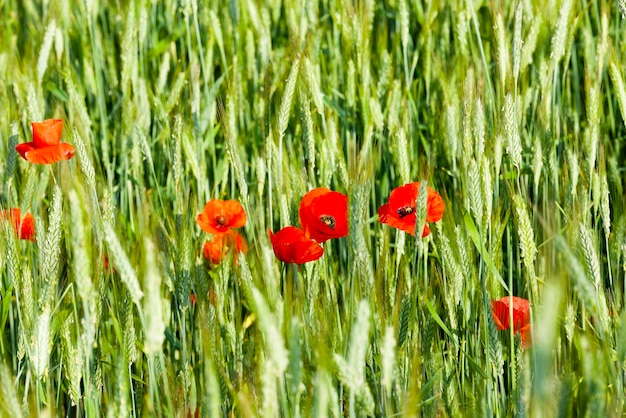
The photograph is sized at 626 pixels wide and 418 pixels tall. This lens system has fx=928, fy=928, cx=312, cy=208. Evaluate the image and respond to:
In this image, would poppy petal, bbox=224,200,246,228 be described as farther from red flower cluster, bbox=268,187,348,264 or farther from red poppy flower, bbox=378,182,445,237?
red poppy flower, bbox=378,182,445,237

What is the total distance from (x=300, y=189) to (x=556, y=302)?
0.53 m

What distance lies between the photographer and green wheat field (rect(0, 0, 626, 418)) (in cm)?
80

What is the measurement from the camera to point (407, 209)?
1.12 m

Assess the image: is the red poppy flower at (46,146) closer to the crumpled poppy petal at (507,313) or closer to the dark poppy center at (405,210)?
the dark poppy center at (405,210)

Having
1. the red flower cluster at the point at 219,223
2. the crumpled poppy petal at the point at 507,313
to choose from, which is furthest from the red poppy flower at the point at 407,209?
the red flower cluster at the point at 219,223

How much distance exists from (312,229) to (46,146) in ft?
1.25

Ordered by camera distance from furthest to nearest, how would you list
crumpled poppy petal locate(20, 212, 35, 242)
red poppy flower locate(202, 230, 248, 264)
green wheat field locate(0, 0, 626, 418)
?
crumpled poppy petal locate(20, 212, 35, 242) < red poppy flower locate(202, 230, 248, 264) < green wheat field locate(0, 0, 626, 418)

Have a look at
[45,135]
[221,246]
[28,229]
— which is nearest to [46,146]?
[45,135]

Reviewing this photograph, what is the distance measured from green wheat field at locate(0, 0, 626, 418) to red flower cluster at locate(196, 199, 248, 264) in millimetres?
19

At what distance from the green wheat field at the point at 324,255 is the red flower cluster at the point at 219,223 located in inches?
0.8

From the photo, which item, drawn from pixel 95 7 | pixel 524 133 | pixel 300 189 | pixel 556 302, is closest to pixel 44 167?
pixel 300 189

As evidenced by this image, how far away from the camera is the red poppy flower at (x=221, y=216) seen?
48.6 inches

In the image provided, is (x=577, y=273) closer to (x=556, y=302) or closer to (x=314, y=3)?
(x=556, y=302)

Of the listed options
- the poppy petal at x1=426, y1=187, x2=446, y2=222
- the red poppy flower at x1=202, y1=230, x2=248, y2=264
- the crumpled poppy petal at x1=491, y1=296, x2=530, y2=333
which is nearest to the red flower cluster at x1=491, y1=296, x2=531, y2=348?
the crumpled poppy petal at x1=491, y1=296, x2=530, y2=333
